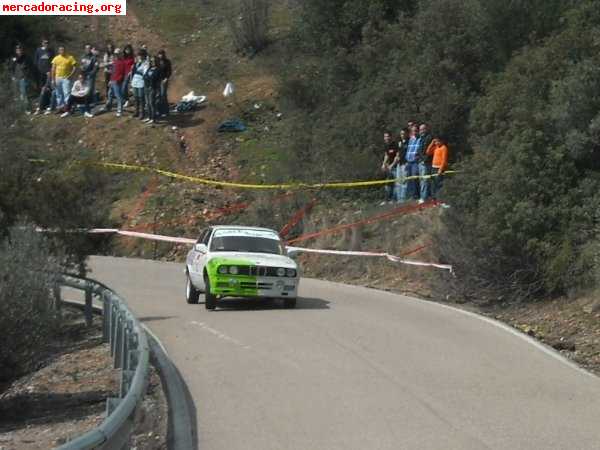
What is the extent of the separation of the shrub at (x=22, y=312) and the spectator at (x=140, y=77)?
21099mm

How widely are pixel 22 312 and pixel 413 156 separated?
49.3ft

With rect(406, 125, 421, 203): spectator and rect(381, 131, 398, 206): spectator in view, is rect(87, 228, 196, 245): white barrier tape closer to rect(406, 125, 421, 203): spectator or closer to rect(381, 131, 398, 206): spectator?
rect(381, 131, 398, 206): spectator

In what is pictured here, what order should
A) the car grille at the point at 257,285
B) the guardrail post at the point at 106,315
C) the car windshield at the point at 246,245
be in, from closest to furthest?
the guardrail post at the point at 106,315
the car grille at the point at 257,285
the car windshield at the point at 246,245

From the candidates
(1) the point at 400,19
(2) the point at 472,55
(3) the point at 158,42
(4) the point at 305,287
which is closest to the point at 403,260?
(4) the point at 305,287

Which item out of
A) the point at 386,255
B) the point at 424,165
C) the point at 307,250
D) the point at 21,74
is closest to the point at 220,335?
the point at 386,255

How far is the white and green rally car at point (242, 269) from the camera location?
20.5m

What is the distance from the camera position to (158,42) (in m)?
48.7

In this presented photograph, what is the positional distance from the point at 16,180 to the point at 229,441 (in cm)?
1394

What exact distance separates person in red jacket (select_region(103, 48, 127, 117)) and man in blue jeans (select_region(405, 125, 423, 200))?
42.2ft

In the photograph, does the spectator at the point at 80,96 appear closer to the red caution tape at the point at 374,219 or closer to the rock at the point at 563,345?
the red caution tape at the point at 374,219

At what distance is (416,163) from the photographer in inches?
1087

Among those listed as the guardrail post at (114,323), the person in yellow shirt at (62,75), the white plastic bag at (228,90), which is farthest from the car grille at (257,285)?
the white plastic bag at (228,90)

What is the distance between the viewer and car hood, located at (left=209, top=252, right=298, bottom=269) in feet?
68.1

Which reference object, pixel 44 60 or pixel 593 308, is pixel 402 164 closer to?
pixel 593 308
